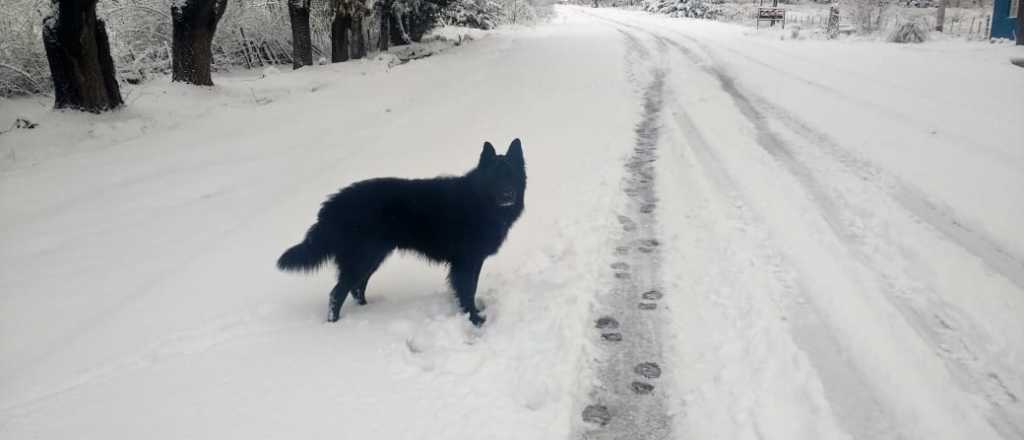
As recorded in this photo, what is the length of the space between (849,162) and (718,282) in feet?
13.0

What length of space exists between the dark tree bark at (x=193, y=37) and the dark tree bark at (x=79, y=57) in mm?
2186

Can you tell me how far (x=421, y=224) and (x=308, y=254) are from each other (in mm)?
759

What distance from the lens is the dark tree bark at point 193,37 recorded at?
36.3 feet

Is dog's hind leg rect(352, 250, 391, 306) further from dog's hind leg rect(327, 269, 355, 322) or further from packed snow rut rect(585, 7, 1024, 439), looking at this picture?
packed snow rut rect(585, 7, 1024, 439)

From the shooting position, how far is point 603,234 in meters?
5.24

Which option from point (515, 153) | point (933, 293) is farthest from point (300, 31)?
point (933, 293)

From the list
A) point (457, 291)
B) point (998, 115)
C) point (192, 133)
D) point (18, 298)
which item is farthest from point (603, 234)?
point (998, 115)

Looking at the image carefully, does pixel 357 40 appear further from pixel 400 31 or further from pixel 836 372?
pixel 836 372

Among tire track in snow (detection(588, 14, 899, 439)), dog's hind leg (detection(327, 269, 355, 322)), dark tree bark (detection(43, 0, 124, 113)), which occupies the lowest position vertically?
tire track in snow (detection(588, 14, 899, 439))

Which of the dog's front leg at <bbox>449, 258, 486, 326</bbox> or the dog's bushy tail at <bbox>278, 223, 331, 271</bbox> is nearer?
the dog's bushy tail at <bbox>278, 223, 331, 271</bbox>

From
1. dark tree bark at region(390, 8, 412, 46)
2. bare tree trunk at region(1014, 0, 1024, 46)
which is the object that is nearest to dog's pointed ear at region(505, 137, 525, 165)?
dark tree bark at region(390, 8, 412, 46)

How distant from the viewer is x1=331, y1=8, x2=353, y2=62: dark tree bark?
16.0 m

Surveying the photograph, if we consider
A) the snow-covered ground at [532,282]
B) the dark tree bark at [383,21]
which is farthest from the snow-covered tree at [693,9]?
the snow-covered ground at [532,282]

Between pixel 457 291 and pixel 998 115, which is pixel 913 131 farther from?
pixel 457 291
